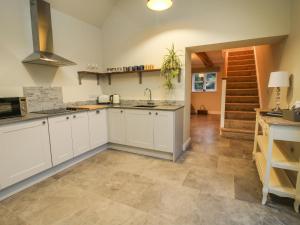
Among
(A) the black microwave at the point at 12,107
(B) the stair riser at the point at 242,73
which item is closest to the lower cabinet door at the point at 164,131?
(A) the black microwave at the point at 12,107

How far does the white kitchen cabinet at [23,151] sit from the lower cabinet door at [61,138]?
73 mm

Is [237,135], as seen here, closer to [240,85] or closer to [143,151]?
[240,85]

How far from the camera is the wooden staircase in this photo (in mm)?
4121

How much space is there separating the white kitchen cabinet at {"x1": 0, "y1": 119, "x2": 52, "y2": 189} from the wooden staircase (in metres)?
3.88

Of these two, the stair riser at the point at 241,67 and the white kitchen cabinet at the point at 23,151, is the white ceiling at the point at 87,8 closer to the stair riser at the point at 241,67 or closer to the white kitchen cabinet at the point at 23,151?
the white kitchen cabinet at the point at 23,151

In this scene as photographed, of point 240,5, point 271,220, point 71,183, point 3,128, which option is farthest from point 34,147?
point 240,5

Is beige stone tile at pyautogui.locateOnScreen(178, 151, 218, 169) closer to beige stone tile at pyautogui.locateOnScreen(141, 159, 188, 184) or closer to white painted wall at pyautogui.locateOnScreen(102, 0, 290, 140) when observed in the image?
beige stone tile at pyautogui.locateOnScreen(141, 159, 188, 184)

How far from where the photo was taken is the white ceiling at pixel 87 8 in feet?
9.48

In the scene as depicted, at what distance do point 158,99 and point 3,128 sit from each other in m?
2.42

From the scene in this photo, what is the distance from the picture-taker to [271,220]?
1.52 metres

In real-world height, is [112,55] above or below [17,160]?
above

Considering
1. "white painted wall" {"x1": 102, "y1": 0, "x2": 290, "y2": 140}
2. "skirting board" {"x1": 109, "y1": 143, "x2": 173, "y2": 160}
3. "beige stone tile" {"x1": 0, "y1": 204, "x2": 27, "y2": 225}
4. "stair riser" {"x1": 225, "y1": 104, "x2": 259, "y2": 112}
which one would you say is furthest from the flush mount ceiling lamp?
"stair riser" {"x1": 225, "y1": 104, "x2": 259, "y2": 112}

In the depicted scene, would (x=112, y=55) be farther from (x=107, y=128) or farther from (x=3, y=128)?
(x=3, y=128)

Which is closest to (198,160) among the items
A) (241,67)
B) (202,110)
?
(241,67)
